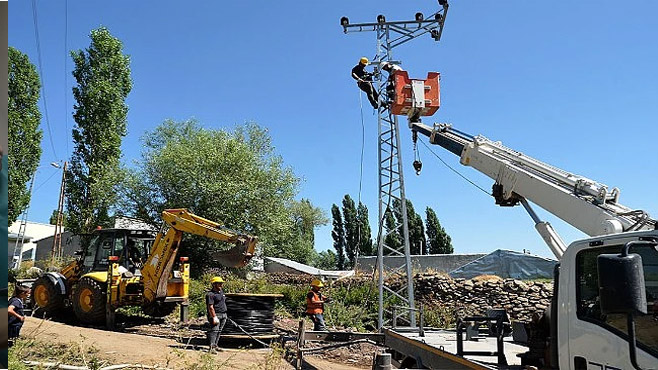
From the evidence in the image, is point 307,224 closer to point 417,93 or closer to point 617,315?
point 417,93

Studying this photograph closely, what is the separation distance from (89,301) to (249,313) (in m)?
4.65

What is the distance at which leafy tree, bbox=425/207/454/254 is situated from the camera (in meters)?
48.8

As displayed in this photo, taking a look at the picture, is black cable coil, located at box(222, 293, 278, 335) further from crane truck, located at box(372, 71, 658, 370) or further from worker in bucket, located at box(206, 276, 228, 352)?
crane truck, located at box(372, 71, 658, 370)

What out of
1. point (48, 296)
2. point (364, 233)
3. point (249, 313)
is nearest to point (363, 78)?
point (249, 313)

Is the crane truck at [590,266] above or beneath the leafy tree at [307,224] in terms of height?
beneath

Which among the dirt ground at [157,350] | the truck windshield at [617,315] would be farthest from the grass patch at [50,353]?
the truck windshield at [617,315]

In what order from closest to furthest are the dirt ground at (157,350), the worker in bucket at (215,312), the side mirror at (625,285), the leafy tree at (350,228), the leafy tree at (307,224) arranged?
the side mirror at (625,285) → the dirt ground at (157,350) → the worker in bucket at (215,312) → the leafy tree at (307,224) → the leafy tree at (350,228)

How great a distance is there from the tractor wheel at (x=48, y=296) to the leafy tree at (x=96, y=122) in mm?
11875

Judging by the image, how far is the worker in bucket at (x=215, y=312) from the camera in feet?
37.4

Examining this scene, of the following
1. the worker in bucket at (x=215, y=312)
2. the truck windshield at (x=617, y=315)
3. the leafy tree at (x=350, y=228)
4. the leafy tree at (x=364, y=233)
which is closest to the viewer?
the truck windshield at (x=617, y=315)

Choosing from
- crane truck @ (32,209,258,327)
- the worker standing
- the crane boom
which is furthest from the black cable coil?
the crane boom

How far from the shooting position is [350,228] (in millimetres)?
56500

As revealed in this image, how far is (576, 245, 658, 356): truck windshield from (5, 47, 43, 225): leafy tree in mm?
25689

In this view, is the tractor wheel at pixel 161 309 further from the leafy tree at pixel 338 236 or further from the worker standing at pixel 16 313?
the leafy tree at pixel 338 236
